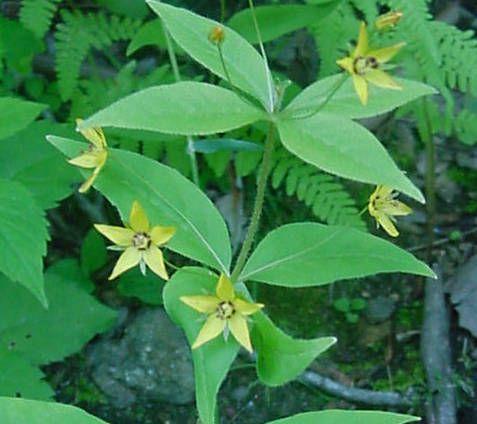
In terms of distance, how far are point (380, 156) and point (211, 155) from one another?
4.80 feet

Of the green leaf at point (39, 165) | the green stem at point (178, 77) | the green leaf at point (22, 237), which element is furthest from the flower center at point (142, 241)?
the green leaf at point (39, 165)

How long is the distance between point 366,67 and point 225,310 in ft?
1.89

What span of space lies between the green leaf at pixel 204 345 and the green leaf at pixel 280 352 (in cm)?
7

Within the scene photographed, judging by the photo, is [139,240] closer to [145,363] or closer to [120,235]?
[120,235]

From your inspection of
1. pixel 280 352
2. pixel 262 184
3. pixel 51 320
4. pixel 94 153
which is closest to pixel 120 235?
pixel 94 153

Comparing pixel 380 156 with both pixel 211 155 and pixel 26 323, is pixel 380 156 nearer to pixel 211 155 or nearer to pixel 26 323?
pixel 211 155

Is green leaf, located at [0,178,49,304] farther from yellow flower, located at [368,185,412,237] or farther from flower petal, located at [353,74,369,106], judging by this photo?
flower petal, located at [353,74,369,106]

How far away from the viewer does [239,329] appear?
1769mm

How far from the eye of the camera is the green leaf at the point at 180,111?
1732 mm

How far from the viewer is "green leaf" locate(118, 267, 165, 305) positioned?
10.8ft

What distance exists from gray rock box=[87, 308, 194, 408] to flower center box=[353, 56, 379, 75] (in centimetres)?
182

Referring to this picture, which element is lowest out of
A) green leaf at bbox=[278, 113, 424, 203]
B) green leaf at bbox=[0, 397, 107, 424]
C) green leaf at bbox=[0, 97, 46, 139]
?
green leaf at bbox=[0, 397, 107, 424]

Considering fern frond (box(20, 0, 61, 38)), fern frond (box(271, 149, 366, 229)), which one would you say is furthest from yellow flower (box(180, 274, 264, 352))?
fern frond (box(20, 0, 61, 38))

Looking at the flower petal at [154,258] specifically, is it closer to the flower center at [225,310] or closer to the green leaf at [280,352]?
the flower center at [225,310]
